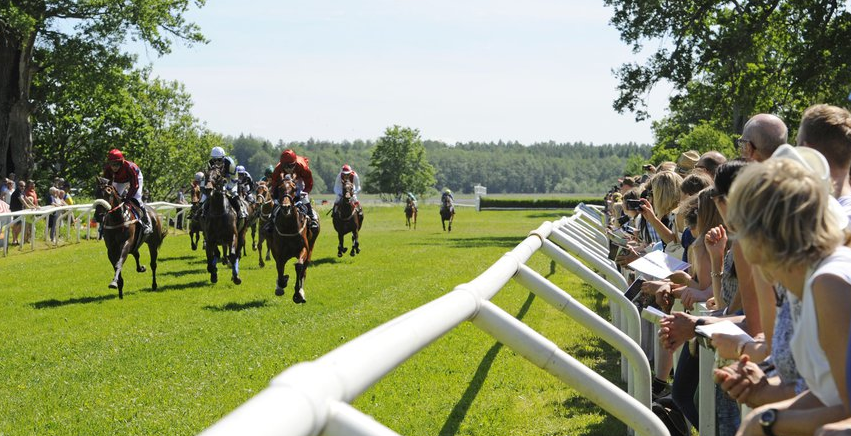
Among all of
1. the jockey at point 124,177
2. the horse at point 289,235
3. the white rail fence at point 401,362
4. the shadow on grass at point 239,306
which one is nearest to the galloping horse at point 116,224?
the jockey at point 124,177

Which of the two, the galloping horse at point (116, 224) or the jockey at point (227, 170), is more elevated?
the jockey at point (227, 170)

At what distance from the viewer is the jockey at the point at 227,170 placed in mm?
16109

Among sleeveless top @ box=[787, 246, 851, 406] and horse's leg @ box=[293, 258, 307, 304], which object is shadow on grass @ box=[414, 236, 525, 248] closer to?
horse's leg @ box=[293, 258, 307, 304]

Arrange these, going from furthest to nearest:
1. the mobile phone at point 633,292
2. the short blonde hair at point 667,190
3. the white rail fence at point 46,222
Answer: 1. the white rail fence at point 46,222
2. the short blonde hair at point 667,190
3. the mobile phone at point 633,292

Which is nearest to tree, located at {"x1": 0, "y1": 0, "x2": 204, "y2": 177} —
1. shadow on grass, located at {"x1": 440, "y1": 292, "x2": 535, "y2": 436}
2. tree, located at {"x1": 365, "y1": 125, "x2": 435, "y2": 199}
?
shadow on grass, located at {"x1": 440, "y1": 292, "x2": 535, "y2": 436}

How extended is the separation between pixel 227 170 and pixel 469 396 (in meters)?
10.4

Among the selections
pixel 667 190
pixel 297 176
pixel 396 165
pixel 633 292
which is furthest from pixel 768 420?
pixel 396 165

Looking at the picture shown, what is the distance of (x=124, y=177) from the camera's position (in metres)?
14.8

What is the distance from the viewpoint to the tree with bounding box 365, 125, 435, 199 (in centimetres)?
13200

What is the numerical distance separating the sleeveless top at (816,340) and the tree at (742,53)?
2193 centimetres

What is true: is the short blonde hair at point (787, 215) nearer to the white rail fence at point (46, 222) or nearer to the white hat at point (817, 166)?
the white hat at point (817, 166)

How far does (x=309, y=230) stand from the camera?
15.1 metres

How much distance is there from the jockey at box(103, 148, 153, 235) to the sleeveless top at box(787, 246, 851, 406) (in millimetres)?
13218

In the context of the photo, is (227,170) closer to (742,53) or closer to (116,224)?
(116,224)
